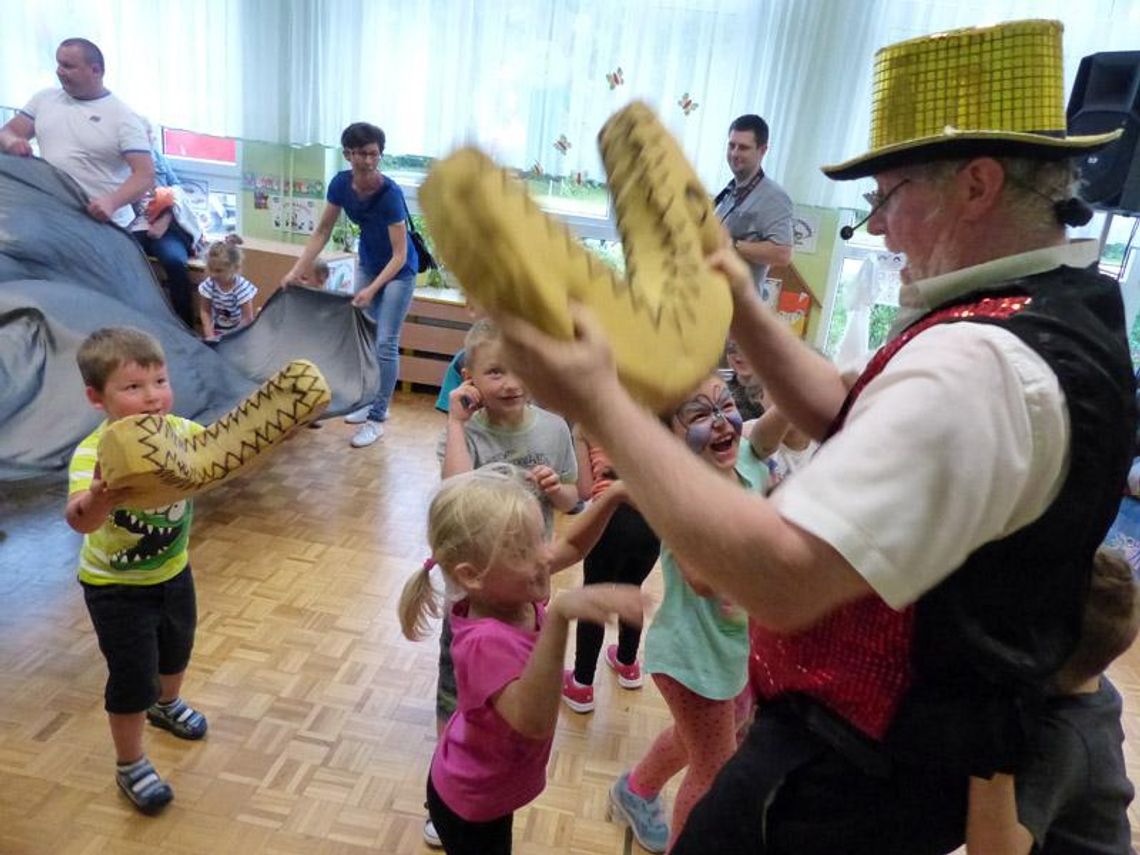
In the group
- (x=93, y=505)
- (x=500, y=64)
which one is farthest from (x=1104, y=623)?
(x=500, y=64)

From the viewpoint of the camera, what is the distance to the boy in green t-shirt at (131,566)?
5.06ft

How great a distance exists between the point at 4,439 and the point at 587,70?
3.76 m

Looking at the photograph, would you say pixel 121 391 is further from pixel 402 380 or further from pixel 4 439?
pixel 402 380

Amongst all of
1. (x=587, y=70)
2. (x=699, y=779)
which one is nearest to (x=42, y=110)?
(x=587, y=70)

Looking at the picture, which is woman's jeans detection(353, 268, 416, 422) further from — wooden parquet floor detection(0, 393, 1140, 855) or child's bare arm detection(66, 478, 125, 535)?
child's bare arm detection(66, 478, 125, 535)

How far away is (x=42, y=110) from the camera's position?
3.74 meters

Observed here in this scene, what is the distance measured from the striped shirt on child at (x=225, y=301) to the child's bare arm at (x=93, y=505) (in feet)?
9.82

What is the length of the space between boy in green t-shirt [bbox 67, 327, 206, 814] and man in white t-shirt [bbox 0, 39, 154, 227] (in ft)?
8.28

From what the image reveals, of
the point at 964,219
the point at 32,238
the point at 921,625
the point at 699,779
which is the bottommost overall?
the point at 699,779

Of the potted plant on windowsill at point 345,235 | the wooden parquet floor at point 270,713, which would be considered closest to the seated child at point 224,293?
the potted plant on windowsill at point 345,235

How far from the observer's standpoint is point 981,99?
872 millimetres

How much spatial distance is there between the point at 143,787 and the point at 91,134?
3.10 metres

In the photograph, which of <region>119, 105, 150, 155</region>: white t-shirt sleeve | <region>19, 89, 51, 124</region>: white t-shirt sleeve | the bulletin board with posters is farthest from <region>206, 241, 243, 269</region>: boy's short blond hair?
the bulletin board with posters

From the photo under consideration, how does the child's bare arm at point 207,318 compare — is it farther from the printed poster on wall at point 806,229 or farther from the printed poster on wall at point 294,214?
the printed poster on wall at point 806,229
